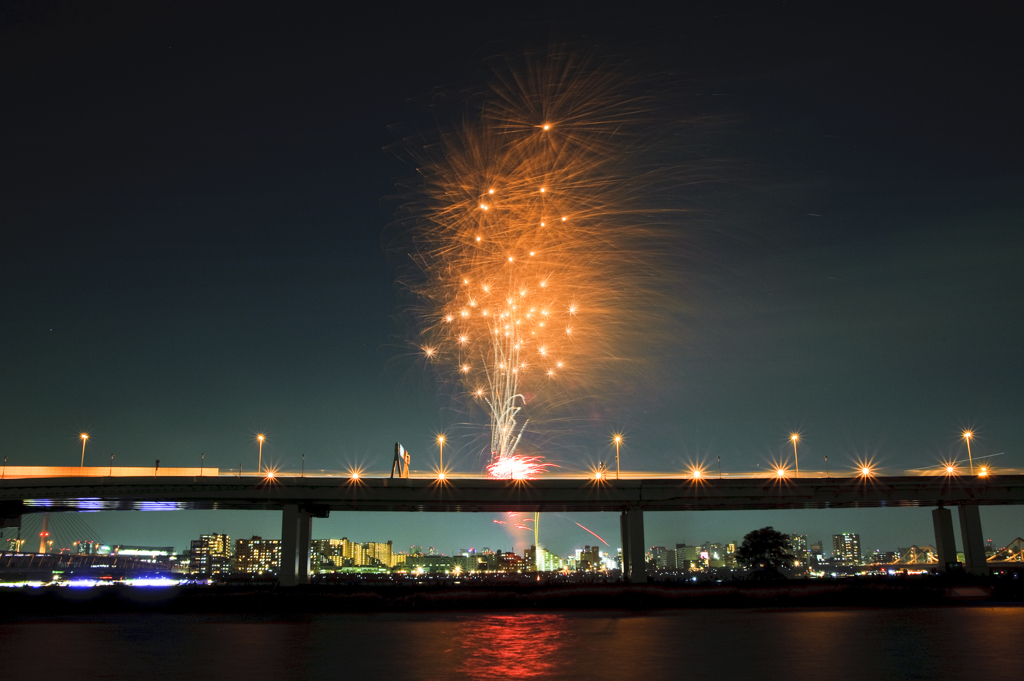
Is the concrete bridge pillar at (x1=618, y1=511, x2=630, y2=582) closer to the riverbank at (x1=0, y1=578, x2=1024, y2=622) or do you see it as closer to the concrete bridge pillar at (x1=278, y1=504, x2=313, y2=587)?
the riverbank at (x1=0, y1=578, x2=1024, y2=622)

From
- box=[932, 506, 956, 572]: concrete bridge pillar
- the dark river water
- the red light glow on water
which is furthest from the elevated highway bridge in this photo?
the red light glow on water

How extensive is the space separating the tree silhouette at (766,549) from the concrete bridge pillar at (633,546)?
46.5 metres

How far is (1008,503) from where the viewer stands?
87438 mm

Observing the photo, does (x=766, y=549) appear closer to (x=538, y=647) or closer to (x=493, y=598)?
(x=493, y=598)

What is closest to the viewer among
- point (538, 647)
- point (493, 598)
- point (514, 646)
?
point (538, 647)

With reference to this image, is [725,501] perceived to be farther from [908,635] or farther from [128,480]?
[128,480]

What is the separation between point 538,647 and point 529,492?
44.1 meters

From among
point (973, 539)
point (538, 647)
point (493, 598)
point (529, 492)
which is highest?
point (529, 492)

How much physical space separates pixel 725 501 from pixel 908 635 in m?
42.7

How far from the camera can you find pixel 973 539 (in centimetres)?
8712

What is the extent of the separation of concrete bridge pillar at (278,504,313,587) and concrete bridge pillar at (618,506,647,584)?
33.0 meters

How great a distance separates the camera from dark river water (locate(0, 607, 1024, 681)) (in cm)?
3397

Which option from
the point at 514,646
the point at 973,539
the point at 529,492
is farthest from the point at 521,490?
the point at 973,539

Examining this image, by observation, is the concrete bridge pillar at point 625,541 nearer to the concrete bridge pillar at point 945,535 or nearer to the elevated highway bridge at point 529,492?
the elevated highway bridge at point 529,492
